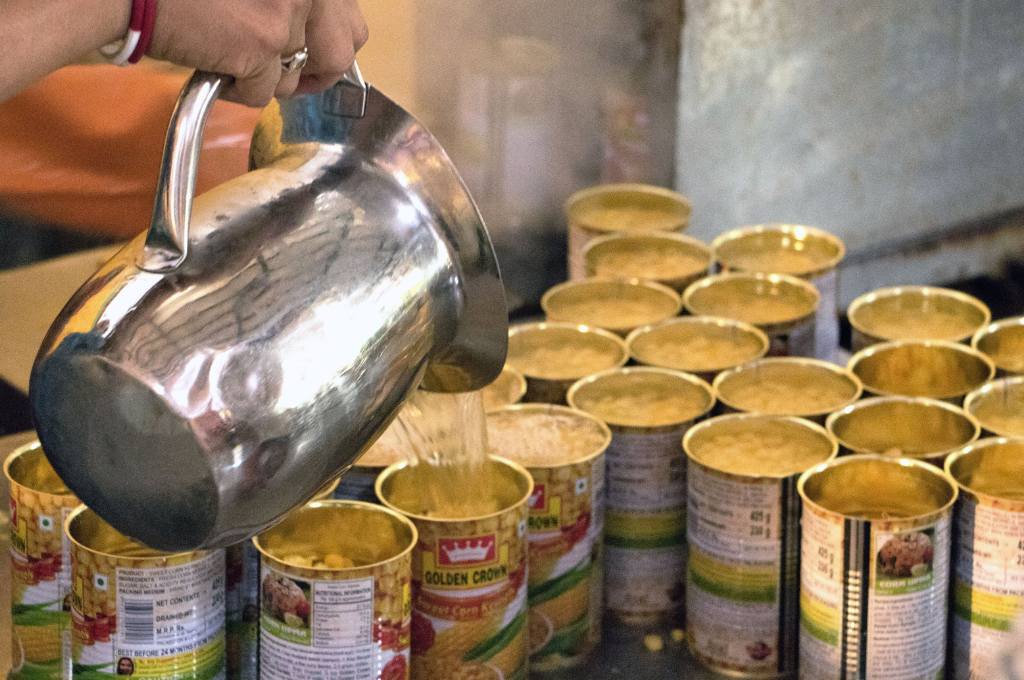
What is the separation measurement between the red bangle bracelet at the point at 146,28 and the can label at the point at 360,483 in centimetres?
52

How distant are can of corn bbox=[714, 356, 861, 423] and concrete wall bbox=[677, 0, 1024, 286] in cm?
63

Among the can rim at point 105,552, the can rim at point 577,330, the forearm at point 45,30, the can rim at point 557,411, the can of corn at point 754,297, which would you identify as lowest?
the can rim at point 105,552

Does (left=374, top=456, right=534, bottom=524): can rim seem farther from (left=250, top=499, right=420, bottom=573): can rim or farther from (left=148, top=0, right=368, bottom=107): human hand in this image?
(left=148, top=0, right=368, bottom=107): human hand

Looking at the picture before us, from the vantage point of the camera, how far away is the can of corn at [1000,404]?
150 centimetres

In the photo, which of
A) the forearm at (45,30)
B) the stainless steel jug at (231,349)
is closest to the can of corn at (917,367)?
the stainless steel jug at (231,349)

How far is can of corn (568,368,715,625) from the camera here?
4.65 feet

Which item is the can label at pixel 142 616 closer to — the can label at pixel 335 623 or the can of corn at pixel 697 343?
the can label at pixel 335 623

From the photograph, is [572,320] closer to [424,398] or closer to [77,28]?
[424,398]

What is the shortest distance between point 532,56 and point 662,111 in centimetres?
20

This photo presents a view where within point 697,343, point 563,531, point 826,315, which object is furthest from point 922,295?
point 563,531

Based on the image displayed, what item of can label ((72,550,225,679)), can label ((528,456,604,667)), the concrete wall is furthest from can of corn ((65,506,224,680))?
the concrete wall

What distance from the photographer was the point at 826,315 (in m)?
1.81

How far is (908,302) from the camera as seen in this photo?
6.00ft

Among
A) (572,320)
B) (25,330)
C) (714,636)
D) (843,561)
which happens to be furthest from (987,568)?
(25,330)
